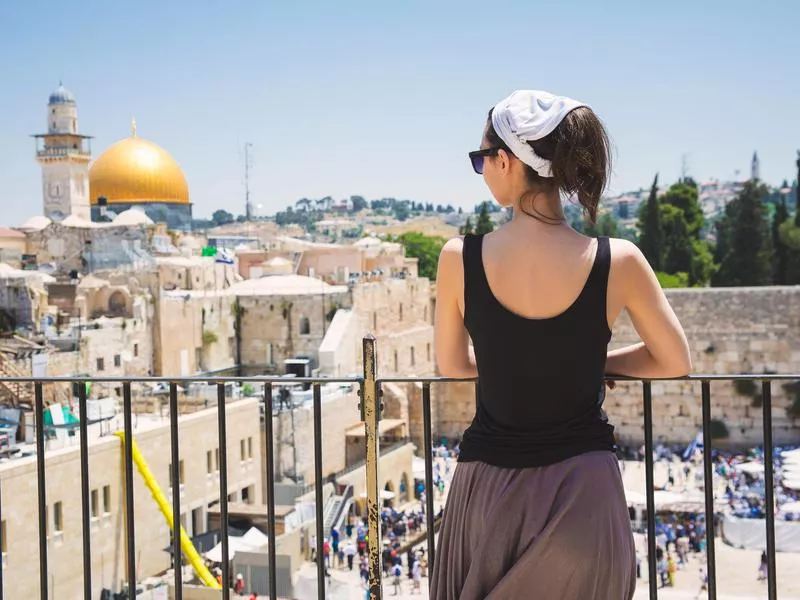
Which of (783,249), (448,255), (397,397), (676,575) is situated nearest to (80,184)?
(397,397)

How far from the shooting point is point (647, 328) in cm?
189

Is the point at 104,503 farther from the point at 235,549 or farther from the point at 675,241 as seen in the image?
the point at 675,241

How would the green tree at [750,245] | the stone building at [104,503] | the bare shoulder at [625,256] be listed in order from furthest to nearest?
1. the green tree at [750,245]
2. the stone building at [104,503]
3. the bare shoulder at [625,256]

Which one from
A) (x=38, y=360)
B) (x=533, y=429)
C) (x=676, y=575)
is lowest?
(x=676, y=575)

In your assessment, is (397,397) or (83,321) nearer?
(83,321)

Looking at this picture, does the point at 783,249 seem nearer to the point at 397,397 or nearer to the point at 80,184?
the point at 397,397

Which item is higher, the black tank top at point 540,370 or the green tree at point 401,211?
the green tree at point 401,211

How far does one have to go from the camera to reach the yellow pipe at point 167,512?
12.7m

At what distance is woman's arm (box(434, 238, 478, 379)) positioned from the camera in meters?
1.86

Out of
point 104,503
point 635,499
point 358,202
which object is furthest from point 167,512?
point 358,202

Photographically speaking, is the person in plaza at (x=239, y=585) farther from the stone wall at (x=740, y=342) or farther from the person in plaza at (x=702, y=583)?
the stone wall at (x=740, y=342)

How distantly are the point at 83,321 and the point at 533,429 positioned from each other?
2310cm

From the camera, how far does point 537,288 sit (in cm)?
179

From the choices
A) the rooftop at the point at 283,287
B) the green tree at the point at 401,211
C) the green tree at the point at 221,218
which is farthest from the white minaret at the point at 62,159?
the green tree at the point at 401,211
